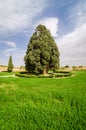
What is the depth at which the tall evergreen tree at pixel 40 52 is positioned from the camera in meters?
23.7

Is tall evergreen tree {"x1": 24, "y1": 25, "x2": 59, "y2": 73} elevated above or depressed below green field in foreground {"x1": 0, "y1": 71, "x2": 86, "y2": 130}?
above

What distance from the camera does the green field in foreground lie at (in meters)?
7.84

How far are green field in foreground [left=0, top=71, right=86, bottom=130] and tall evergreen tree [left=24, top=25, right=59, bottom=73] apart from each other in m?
13.5

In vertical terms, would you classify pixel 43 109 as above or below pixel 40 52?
below

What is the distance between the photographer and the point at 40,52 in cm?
2380

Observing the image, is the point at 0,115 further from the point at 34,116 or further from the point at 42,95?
the point at 42,95

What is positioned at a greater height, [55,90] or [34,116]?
[55,90]

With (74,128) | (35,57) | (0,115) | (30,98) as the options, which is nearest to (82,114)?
(74,128)

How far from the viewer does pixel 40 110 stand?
840 centimetres

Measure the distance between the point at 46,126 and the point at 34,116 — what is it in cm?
73

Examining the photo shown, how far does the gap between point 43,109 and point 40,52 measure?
15841 millimetres

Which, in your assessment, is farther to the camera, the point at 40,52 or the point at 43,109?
the point at 40,52

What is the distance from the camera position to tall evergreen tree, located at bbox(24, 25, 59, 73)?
23.7m

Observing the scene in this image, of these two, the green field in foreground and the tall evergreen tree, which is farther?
the tall evergreen tree
